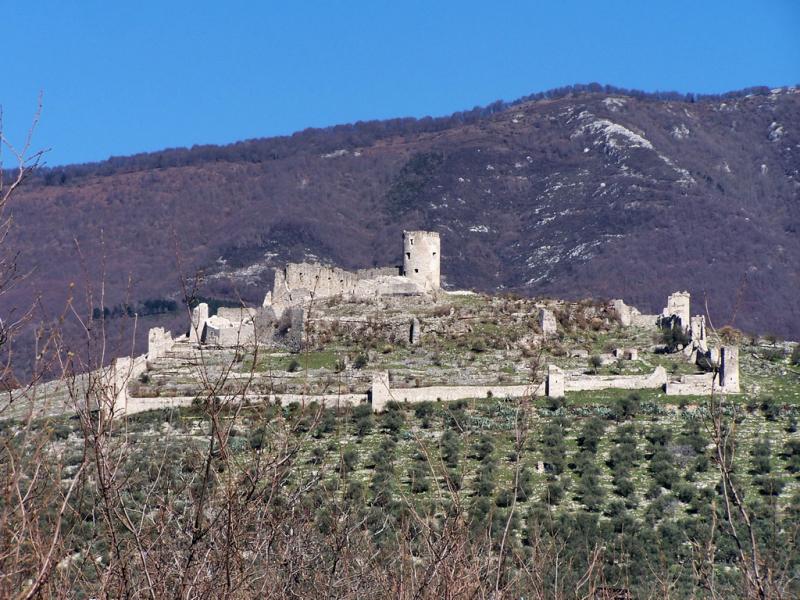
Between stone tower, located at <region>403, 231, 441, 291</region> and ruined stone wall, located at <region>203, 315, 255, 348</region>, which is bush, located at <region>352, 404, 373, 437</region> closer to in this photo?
ruined stone wall, located at <region>203, 315, 255, 348</region>

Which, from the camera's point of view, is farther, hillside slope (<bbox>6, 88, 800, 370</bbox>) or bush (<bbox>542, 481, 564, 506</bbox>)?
hillside slope (<bbox>6, 88, 800, 370</bbox>)

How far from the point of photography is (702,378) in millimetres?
42500

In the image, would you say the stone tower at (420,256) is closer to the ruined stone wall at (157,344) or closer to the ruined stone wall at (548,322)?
the ruined stone wall at (548,322)

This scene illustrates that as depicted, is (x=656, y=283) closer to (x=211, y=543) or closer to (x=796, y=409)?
(x=796, y=409)

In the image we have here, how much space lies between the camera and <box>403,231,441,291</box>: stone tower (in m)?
51.3

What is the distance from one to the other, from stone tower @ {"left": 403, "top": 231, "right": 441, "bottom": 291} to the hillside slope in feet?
99.7

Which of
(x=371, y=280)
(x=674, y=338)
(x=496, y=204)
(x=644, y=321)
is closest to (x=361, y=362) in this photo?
(x=371, y=280)

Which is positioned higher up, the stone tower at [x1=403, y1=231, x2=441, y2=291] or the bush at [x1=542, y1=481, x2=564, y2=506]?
the stone tower at [x1=403, y1=231, x2=441, y2=291]

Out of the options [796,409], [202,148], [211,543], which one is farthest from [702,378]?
[202,148]

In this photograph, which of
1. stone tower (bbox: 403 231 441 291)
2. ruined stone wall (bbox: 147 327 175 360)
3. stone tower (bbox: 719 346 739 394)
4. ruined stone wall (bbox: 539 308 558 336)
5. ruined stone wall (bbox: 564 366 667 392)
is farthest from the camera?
stone tower (bbox: 403 231 441 291)

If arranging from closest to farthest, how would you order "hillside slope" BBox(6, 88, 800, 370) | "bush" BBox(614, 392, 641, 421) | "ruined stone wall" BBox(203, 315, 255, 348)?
1. "bush" BBox(614, 392, 641, 421)
2. "ruined stone wall" BBox(203, 315, 255, 348)
3. "hillside slope" BBox(6, 88, 800, 370)

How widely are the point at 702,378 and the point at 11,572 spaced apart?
35.5m

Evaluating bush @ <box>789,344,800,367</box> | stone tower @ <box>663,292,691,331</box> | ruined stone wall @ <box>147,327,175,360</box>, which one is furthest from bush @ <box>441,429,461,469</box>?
bush @ <box>789,344,800,367</box>

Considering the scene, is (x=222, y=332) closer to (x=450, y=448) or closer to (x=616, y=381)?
(x=450, y=448)
